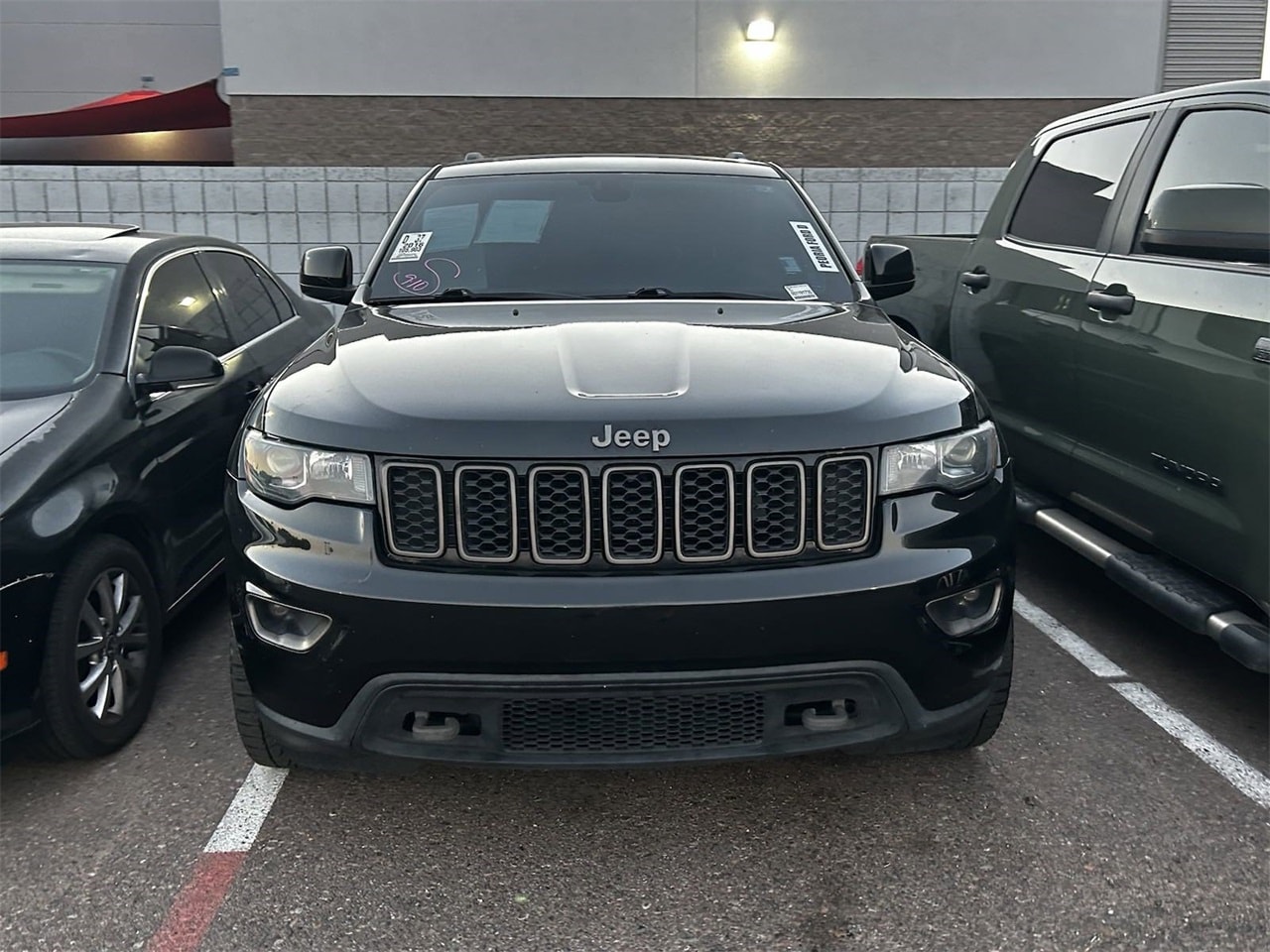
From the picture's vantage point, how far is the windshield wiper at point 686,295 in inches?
133

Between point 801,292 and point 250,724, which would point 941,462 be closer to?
point 801,292

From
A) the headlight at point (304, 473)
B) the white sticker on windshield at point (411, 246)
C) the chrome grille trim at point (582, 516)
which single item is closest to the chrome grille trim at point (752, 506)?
the chrome grille trim at point (582, 516)

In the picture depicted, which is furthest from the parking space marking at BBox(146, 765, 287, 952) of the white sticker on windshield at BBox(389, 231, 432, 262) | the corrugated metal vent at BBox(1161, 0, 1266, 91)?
the corrugated metal vent at BBox(1161, 0, 1266, 91)

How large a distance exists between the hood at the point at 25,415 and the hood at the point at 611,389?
0.81 m

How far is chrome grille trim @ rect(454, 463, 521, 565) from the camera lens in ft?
7.55

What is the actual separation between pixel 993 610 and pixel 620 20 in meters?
11.7

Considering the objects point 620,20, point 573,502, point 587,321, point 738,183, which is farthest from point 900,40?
point 573,502

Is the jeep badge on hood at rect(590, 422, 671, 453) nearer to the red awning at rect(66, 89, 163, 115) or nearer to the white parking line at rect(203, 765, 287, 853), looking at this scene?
the white parking line at rect(203, 765, 287, 853)

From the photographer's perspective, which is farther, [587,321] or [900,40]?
[900,40]

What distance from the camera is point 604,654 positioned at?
2.28 m

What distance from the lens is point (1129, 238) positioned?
12.2ft

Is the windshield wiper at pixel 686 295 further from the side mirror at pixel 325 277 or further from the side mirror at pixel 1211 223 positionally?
the side mirror at pixel 1211 223

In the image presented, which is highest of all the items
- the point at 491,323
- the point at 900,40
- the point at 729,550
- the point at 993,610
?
the point at 900,40

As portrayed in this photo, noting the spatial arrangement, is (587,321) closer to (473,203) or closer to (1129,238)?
(473,203)
